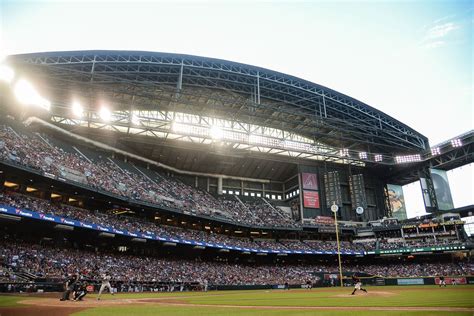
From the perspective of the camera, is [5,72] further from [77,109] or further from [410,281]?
[410,281]

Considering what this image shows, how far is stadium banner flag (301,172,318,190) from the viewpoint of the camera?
70438 millimetres

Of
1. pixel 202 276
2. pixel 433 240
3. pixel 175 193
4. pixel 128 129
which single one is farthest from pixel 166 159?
A: pixel 433 240

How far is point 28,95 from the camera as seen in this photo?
4384 cm

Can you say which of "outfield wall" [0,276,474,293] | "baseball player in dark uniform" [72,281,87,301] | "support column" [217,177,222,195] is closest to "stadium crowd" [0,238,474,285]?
"outfield wall" [0,276,474,293]

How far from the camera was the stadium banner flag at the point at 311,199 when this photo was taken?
69250 millimetres

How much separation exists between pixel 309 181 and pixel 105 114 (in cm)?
4370

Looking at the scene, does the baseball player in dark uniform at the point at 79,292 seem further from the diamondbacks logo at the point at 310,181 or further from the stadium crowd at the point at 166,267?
the diamondbacks logo at the point at 310,181

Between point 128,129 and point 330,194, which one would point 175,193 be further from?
point 330,194

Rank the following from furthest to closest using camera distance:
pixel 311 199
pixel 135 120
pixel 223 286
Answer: pixel 311 199, pixel 135 120, pixel 223 286

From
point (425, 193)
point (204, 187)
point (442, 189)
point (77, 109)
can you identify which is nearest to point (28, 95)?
point (77, 109)

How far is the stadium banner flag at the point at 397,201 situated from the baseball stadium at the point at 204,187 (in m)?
0.50

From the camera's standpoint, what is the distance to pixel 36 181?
36.6 m

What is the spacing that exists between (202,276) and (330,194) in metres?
36.0

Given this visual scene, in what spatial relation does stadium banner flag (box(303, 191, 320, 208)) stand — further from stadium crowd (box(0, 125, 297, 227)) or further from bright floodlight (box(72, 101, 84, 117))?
bright floodlight (box(72, 101, 84, 117))
